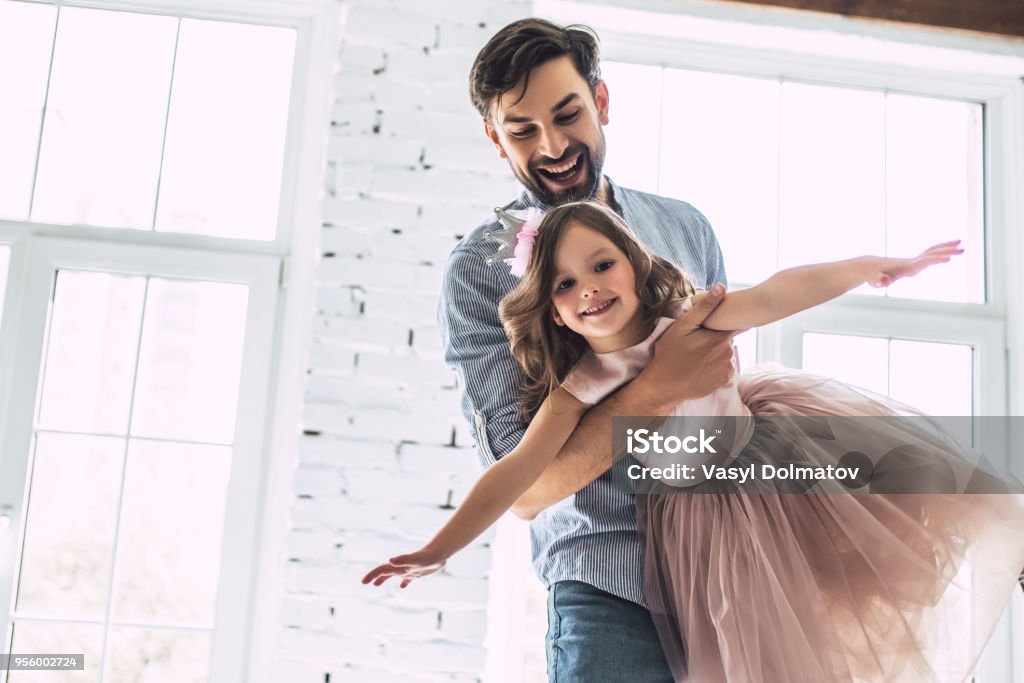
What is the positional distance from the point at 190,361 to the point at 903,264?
1.78 metres

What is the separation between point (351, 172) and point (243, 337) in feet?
1.70

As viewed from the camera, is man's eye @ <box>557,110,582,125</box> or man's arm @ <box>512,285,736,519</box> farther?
man's eye @ <box>557,110,582,125</box>

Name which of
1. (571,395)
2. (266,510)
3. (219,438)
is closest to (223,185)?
(219,438)

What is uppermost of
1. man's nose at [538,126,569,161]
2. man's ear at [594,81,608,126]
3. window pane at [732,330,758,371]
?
man's ear at [594,81,608,126]


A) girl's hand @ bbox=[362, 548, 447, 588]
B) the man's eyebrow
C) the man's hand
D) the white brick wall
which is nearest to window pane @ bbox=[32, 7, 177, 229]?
the white brick wall

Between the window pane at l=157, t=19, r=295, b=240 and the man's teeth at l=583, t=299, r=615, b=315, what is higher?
the window pane at l=157, t=19, r=295, b=240

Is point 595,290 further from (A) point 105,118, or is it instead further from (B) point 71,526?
(A) point 105,118

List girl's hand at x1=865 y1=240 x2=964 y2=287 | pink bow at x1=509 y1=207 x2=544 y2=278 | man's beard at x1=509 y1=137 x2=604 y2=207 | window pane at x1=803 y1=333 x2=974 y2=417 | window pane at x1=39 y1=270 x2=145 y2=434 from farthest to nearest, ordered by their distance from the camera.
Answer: window pane at x1=803 y1=333 x2=974 y2=417 < window pane at x1=39 y1=270 x2=145 y2=434 < man's beard at x1=509 y1=137 x2=604 y2=207 < pink bow at x1=509 y1=207 x2=544 y2=278 < girl's hand at x1=865 y1=240 x2=964 y2=287

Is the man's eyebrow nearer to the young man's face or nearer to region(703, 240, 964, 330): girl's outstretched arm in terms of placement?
the young man's face

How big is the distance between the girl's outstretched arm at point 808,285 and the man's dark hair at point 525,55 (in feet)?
1.63

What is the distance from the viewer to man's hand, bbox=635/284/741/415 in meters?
1.21

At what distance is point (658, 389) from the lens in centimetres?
122

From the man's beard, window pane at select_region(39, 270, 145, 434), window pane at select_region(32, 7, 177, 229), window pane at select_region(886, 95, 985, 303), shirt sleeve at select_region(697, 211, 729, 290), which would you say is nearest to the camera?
the man's beard

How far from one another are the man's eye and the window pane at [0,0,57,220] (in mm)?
1618
